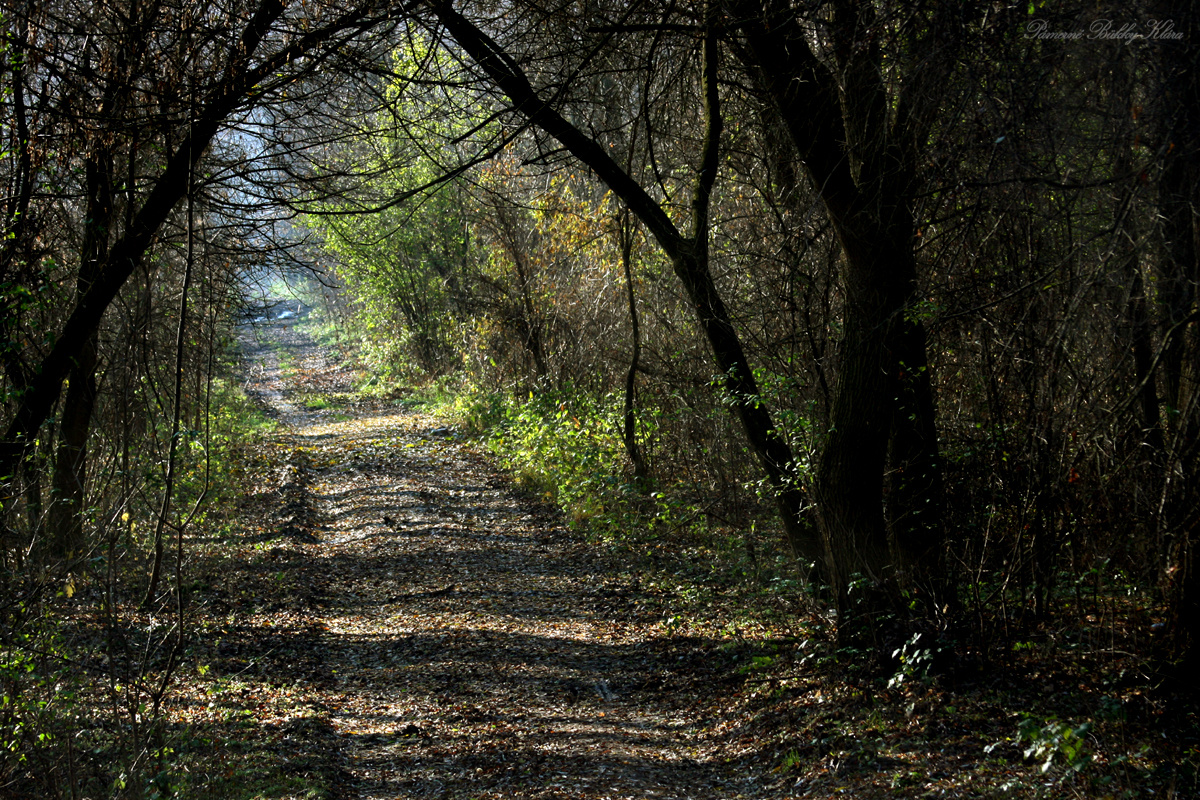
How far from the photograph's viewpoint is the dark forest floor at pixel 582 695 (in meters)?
4.29

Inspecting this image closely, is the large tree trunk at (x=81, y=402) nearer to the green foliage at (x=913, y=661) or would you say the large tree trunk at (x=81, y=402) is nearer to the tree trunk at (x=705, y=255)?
the tree trunk at (x=705, y=255)

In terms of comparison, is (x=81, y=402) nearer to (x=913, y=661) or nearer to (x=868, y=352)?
(x=868, y=352)

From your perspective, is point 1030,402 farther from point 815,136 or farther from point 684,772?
point 684,772

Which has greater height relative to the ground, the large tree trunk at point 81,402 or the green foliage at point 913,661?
the large tree trunk at point 81,402

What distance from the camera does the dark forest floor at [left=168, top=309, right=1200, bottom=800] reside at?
14.1ft

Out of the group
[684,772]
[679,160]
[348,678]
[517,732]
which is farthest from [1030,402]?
[679,160]

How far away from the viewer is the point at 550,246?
13.8m

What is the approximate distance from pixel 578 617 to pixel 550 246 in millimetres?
7481

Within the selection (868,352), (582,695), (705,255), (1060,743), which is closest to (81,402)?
(582,695)

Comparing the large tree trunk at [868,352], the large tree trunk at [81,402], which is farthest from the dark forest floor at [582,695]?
the large tree trunk at [81,402]

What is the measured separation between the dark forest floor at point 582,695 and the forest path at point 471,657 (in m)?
0.02

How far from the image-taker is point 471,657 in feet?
22.9

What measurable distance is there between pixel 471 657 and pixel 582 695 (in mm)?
1209

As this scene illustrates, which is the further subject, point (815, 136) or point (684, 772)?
point (815, 136)
